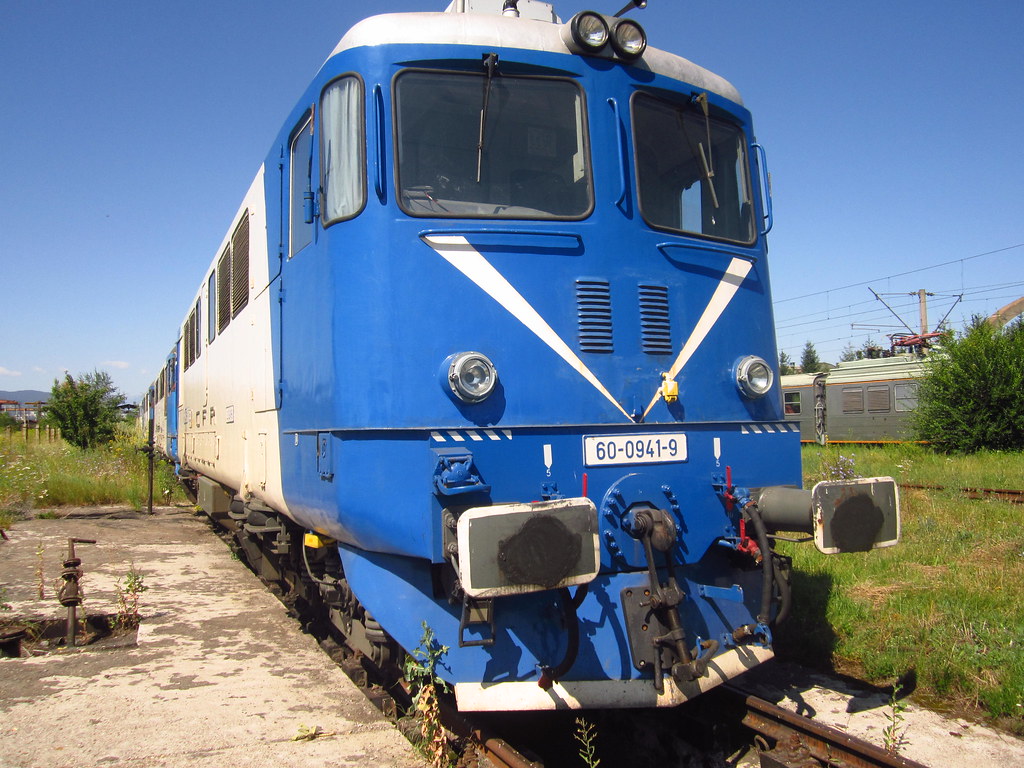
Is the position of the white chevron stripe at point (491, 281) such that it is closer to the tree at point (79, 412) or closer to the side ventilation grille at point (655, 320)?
the side ventilation grille at point (655, 320)

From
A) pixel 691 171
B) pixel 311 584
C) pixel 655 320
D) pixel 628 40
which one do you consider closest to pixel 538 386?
pixel 655 320

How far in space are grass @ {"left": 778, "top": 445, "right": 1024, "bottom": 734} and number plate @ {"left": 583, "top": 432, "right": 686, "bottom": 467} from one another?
2.27 meters

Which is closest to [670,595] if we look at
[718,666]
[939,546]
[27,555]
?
[718,666]

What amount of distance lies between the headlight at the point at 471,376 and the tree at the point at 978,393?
19.2m

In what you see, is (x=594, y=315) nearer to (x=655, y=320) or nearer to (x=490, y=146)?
(x=655, y=320)

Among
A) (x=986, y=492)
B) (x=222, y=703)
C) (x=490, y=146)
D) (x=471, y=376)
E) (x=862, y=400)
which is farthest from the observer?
(x=862, y=400)

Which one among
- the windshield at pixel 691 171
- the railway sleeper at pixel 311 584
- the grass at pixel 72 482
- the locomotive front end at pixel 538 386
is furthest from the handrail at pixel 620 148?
the grass at pixel 72 482

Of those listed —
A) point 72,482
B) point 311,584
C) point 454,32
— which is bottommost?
point 311,584

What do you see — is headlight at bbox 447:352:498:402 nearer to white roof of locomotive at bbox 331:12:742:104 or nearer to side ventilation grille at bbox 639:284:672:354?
side ventilation grille at bbox 639:284:672:354

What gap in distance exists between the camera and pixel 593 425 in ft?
11.9

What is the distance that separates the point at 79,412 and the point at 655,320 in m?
25.9

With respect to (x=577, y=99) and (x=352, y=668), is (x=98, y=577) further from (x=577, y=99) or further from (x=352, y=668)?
(x=577, y=99)

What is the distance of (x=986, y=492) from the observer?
11445mm

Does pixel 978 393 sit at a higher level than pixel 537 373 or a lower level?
higher
